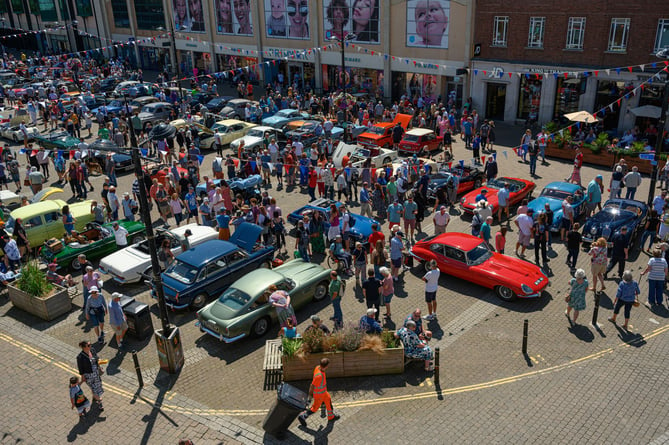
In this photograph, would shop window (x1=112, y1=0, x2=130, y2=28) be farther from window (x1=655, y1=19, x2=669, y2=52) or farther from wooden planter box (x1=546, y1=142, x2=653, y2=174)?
window (x1=655, y1=19, x2=669, y2=52)

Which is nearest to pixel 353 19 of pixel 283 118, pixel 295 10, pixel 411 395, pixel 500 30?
pixel 295 10

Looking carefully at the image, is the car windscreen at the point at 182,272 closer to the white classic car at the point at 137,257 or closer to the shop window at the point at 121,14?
the white classic car at the point at 137,257

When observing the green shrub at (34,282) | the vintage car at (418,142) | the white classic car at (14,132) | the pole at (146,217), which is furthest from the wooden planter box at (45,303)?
the white classic car at (14,132)

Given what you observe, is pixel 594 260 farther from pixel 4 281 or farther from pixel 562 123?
pixel 562 123

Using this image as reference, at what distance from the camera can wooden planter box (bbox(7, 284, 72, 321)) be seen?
48.5 feet

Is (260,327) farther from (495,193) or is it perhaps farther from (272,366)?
(495,193)

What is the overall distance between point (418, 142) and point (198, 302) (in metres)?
15.7

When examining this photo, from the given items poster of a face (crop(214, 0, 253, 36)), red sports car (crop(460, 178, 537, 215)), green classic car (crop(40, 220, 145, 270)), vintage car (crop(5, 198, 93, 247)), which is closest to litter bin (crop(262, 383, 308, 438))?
green classic car (crop(40, 220, 145, 270))

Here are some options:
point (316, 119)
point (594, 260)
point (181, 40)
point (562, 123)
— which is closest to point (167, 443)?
point (594, 260)

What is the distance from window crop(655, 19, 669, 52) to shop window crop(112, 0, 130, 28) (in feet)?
179

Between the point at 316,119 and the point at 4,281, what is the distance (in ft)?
65.0

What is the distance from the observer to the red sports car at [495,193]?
802 inches

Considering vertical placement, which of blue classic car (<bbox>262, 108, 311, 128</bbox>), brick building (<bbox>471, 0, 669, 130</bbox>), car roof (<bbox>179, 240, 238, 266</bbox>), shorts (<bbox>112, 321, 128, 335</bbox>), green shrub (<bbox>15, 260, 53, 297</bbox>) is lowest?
shorts (<bbox>112, 321, 128, 335</bbox>)

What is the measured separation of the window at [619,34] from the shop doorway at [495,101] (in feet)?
22.1
